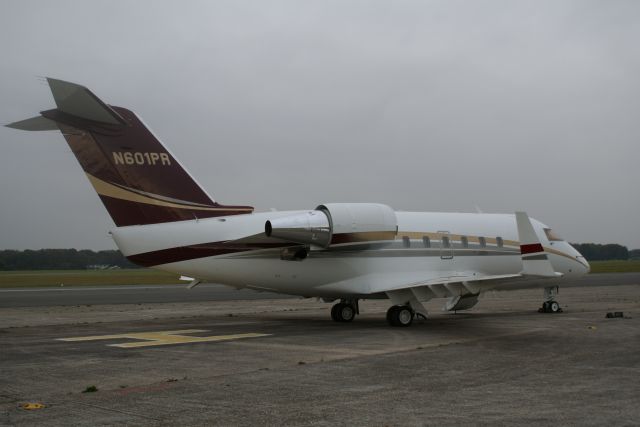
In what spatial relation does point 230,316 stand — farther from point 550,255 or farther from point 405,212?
point 550,255

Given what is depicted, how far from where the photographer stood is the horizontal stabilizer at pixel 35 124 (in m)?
16.7

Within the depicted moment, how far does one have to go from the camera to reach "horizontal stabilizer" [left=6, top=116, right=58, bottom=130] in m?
16.7

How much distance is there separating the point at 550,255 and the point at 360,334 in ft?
34.1

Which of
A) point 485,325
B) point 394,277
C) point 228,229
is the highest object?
point 228,229

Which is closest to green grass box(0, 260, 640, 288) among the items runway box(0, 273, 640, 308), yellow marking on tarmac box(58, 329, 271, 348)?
runway box(0, 273, 640, 308)

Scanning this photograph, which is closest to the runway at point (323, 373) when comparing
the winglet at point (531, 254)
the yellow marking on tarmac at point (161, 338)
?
the yellow marking on tarmac at point (161, 338)

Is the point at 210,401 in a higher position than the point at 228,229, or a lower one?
lower

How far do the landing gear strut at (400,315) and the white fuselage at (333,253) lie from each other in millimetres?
A: 767

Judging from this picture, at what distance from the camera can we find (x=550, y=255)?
78.5 ft

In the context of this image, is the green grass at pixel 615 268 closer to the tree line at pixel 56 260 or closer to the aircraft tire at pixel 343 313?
the aircraft tire at pixel 343 313

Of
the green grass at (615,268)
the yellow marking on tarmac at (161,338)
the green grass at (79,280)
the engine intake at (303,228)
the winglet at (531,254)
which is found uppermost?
the engine intake at (303,228)

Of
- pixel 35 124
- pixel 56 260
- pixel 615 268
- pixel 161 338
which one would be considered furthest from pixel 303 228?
pixel 56 260

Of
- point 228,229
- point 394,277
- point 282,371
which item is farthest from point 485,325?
point 282,371

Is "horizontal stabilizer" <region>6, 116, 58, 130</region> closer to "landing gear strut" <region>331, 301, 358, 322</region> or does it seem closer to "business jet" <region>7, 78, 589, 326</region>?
"business jet" <region>7, 78, 589, 326</region>
